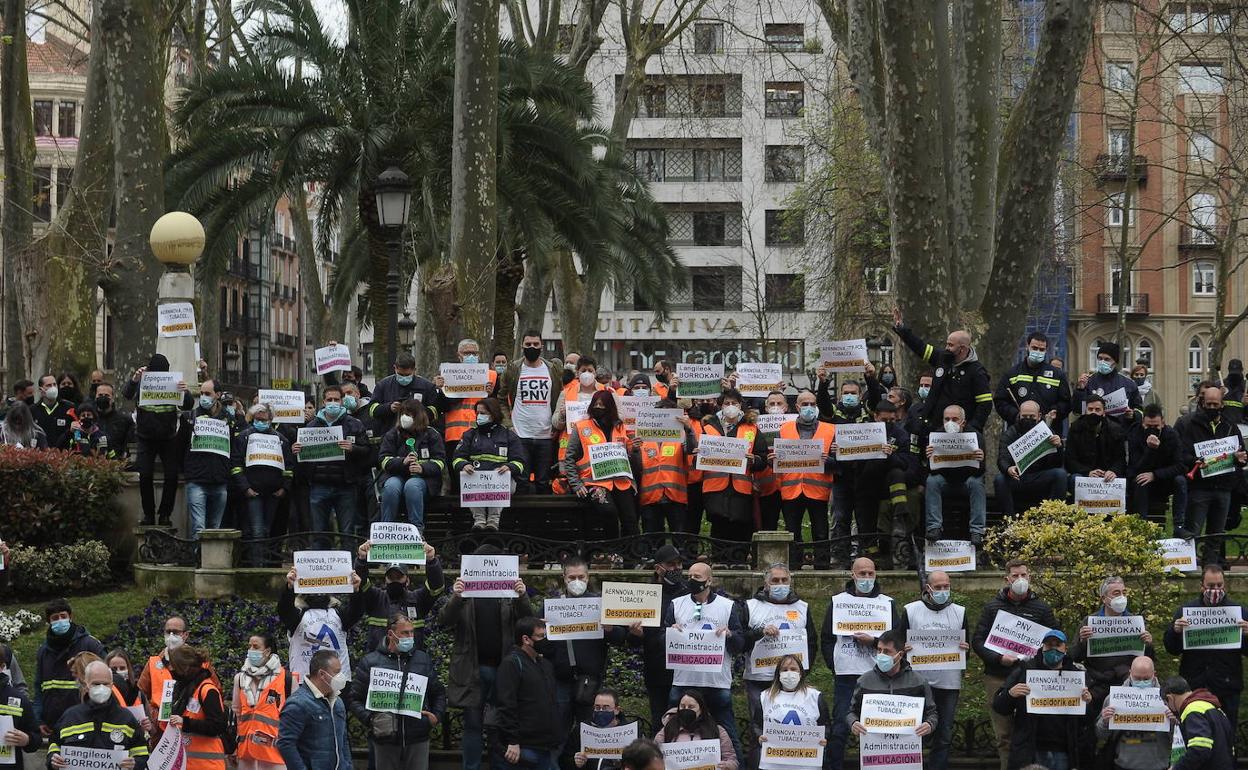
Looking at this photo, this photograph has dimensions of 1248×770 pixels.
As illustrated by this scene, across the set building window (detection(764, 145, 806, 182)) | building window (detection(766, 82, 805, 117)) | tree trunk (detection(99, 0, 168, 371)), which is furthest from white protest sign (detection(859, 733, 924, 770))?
building window (detection(764, 145, 806, 182))

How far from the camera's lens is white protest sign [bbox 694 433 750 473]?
50.7 feet

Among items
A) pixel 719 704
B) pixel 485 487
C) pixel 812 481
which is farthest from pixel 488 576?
pixel 812 481

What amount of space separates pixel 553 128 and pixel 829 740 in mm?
16973

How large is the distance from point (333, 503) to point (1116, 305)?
177 feet

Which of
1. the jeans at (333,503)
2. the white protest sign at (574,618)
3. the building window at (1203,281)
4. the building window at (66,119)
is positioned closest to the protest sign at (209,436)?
the jeans at (333,503)

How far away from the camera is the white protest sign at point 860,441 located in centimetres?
1524

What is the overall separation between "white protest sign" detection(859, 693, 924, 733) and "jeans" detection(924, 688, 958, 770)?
1.53 feet

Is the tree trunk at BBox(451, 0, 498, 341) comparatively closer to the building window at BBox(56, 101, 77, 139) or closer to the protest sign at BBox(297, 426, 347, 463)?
the protest sign at BBox(297, 426, 347, 463)

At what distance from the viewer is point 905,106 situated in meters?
17.1

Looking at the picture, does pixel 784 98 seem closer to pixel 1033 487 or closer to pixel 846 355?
pixel 846 355

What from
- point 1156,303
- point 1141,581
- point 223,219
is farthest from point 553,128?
point 1156,303

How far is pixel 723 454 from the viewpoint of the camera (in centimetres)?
1548

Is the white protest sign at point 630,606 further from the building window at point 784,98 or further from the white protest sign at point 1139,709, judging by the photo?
the building window at point 784,98

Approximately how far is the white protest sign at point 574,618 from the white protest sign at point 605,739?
73 cm
